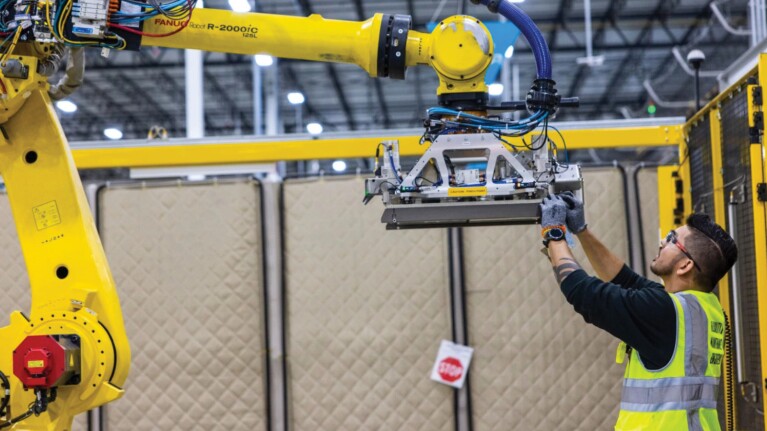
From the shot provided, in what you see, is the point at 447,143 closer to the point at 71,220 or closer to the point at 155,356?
the point at 71,220

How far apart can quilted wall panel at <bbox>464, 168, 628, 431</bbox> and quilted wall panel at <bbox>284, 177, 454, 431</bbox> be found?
219mm

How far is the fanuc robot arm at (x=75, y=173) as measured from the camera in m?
2.81

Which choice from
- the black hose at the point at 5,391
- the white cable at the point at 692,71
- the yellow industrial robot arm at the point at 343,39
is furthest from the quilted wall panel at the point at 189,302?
the white cable at the point at 692,71

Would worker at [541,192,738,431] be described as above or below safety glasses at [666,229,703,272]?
below

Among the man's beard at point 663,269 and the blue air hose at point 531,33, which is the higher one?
the blue air hose at point 531,33

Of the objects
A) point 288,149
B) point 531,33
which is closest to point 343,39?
point 531,33

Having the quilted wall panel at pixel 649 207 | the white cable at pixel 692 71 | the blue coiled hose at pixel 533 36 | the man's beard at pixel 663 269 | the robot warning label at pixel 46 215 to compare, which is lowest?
the man's beard at pixel 663 269

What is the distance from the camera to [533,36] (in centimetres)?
285

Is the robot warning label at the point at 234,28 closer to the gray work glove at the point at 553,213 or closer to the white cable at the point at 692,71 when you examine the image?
the gray work glove at the point at 553,213

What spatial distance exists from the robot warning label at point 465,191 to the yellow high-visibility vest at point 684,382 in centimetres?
71

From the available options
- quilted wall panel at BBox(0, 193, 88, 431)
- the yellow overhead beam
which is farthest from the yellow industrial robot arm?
quilted wall panel at BBox(0, 193, 88, 431)

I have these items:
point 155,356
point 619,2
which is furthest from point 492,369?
point 619,2

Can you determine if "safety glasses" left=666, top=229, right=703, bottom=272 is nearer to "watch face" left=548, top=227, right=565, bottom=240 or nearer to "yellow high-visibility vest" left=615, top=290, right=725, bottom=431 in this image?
"yellow high-visibility vest" left=615, top=290, right=725, bottom=431

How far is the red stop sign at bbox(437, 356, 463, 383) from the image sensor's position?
478 cm
